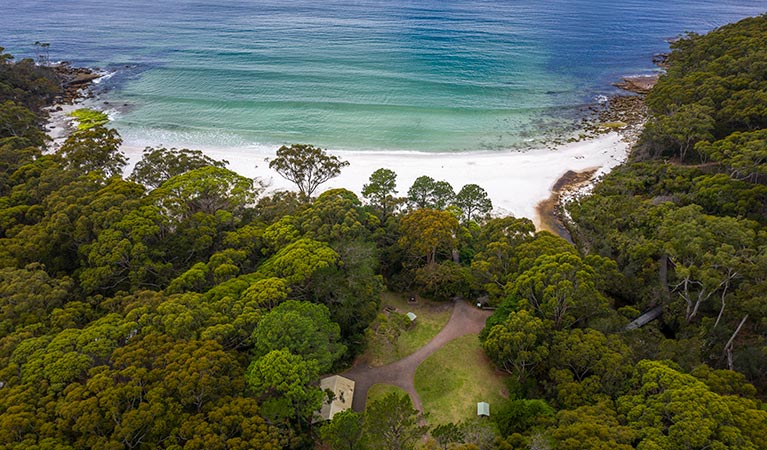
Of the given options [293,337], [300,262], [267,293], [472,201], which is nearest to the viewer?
[293,337]

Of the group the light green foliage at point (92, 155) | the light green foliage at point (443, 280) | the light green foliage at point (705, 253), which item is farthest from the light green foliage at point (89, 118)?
the light green foliage at point (705, 253)

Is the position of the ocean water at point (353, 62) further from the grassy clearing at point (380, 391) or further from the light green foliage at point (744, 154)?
the grassy clearing at point (380, 391)

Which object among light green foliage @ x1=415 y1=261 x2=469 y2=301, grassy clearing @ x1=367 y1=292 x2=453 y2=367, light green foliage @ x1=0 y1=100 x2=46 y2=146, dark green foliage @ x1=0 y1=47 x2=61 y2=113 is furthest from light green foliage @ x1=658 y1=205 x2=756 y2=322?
dark green foliage @ x1=0 y1=47 x2=61 y2=113

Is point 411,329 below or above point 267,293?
below

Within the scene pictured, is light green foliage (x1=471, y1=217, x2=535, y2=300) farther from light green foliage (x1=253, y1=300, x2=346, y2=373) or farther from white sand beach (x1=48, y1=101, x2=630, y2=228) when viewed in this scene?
light green foliage (x1=253, y1=300, x2=346, y2=373)

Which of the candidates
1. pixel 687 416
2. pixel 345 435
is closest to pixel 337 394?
pixel 345 435

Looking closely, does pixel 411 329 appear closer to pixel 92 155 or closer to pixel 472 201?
pixel 472 201

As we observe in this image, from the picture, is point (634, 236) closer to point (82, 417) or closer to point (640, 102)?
point (82, 417)
